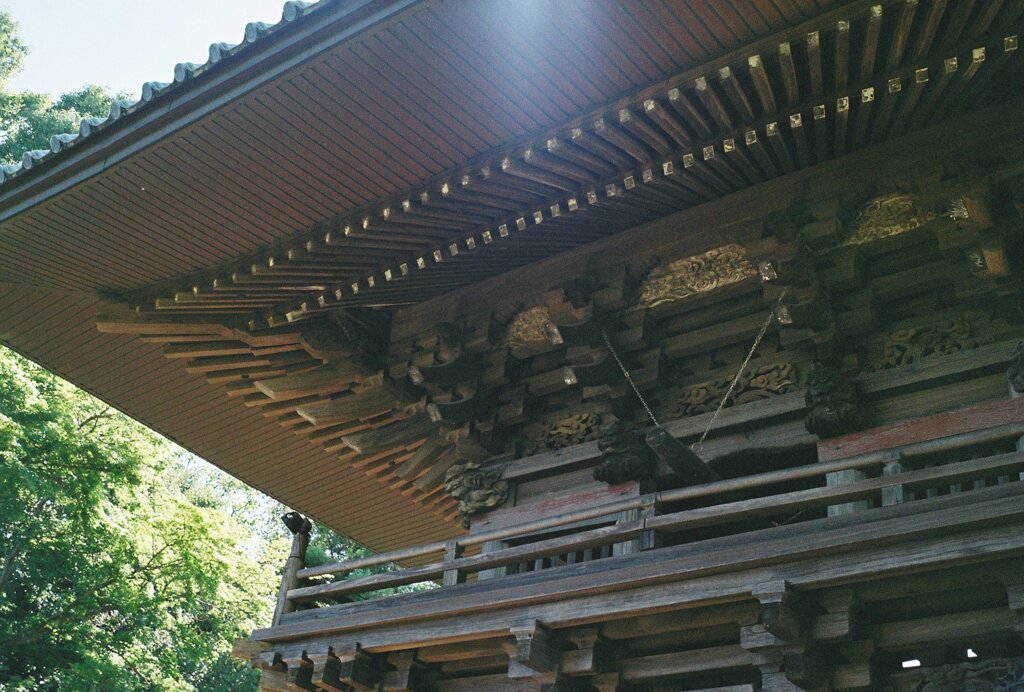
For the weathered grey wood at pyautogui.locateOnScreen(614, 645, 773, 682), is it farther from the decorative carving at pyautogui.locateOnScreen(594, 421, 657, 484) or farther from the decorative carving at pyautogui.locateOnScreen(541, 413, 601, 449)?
the decorative carving at pyautogui.locateOnScreen(541, 413, 601, 449)

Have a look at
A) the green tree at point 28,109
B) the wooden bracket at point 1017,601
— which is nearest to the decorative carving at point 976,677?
the wooden bracket at point 1017,601

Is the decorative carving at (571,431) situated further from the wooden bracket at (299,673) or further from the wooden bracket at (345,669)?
the wooden bracket at (299,673)

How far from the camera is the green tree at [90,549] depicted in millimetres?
14219

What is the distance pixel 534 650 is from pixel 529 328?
8.63 feet

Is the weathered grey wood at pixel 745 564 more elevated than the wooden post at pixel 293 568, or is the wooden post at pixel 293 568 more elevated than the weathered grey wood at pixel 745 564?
the wooden post at pixel 293 568

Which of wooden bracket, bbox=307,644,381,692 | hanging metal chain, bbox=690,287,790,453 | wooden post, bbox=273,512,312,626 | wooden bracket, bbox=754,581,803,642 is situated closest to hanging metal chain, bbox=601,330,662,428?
hanging metal chain, bbox=690,287,790,453

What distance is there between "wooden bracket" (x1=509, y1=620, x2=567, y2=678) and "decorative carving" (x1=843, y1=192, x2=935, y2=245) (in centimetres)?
292

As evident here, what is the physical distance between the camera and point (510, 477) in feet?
23.7

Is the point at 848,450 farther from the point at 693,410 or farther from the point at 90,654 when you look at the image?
the point at 90,654

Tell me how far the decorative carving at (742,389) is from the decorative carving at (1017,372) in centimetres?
126

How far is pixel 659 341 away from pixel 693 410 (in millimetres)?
537

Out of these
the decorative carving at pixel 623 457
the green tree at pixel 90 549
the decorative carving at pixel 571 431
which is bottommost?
the decorative carving at pixel 623 457

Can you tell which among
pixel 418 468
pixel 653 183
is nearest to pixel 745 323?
pixel 653 183

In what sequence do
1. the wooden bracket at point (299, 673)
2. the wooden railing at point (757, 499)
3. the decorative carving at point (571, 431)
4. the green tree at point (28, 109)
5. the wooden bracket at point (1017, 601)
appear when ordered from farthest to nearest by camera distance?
the green tree at point (28, 109), the decorative carving at point (571, 431), the wooden bracket at point (299, 673), the wooden railing at point (757, 499), the wooden bracket at point (1017, 601)
